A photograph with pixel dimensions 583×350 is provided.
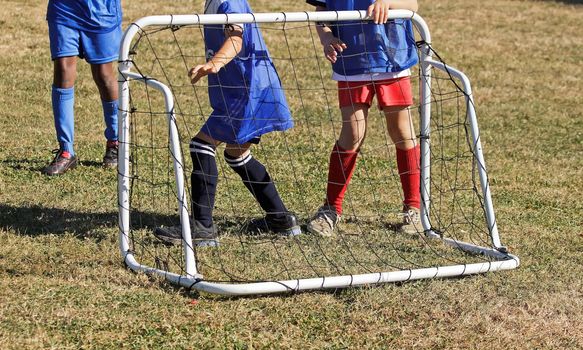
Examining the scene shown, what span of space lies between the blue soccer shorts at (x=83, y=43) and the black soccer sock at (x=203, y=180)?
1971 mm

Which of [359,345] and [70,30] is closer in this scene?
[359,345]

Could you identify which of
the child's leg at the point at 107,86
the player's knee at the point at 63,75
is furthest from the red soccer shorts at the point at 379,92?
the player's knee at the point at 63,75

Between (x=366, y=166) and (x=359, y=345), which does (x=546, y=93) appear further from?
(x=359, y=345)

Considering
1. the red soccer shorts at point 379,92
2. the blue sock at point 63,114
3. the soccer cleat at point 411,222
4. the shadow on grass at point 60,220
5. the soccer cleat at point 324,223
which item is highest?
the red soccer shorts at point 379,92

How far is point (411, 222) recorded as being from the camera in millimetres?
6047

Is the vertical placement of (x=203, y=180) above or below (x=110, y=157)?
above

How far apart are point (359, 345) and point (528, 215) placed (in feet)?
9.01

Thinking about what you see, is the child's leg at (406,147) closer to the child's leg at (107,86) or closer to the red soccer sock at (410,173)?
the red soccer sock at (410,173)

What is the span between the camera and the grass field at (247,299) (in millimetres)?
4289

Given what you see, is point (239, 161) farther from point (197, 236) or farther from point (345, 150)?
point (345, 150)

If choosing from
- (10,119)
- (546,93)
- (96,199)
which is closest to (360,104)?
(96,199)

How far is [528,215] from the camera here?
6676 millimetres

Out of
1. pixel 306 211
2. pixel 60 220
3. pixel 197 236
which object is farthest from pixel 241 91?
pixel 60 220

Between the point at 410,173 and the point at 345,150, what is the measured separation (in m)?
0.42
